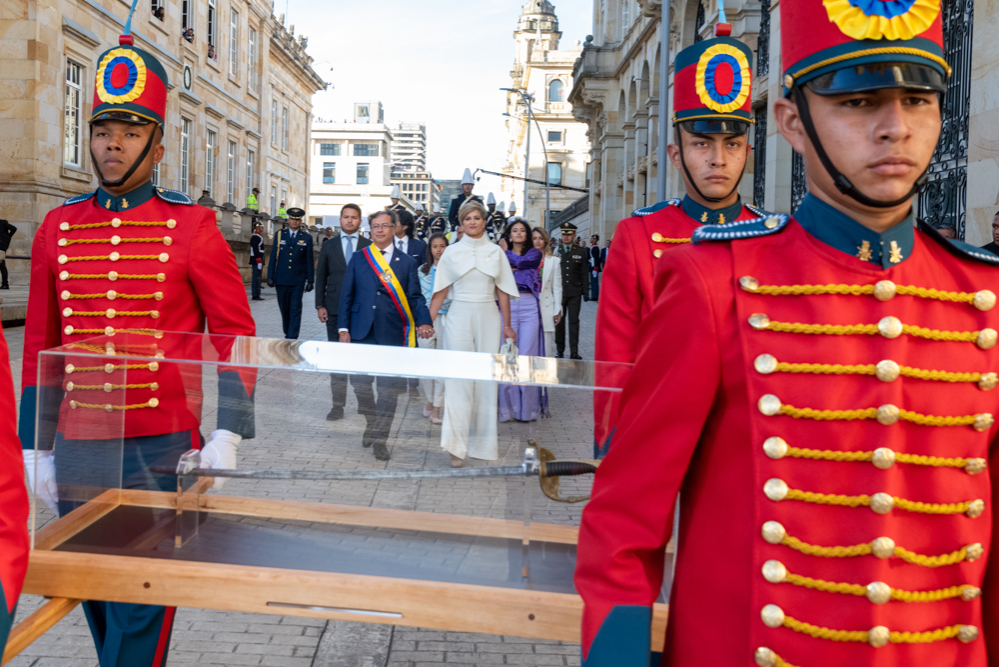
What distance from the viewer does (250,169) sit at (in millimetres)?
42562

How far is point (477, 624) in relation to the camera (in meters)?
2.13

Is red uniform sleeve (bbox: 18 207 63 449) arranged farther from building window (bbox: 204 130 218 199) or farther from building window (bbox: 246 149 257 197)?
building window (bbox: 246 149 257 197)

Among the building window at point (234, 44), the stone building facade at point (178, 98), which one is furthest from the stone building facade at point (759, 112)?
the building window at point (234, 44)

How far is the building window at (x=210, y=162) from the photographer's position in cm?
3553

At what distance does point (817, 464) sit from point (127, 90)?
2717 millimetres

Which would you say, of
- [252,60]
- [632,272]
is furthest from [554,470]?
[252,60]

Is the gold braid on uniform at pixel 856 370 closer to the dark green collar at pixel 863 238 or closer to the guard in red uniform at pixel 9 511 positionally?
the dark green collar at pixel 863 238

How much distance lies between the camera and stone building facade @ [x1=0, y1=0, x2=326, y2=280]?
68.0ft

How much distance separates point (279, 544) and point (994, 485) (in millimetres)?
1736

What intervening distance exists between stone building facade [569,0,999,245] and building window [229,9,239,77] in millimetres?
14831

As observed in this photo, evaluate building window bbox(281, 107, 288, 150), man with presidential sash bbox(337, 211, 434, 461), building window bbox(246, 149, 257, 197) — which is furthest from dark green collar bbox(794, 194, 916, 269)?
building window bbox(281, 107, 288, 150)

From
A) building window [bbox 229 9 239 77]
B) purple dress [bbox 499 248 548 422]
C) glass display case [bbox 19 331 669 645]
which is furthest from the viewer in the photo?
building window [bbox 229 9 239 77]

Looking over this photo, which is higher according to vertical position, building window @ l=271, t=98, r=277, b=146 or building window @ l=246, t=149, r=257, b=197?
building window @ l=271, t=98, r=277, b=146

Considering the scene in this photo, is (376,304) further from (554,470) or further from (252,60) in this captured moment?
(252,60)
